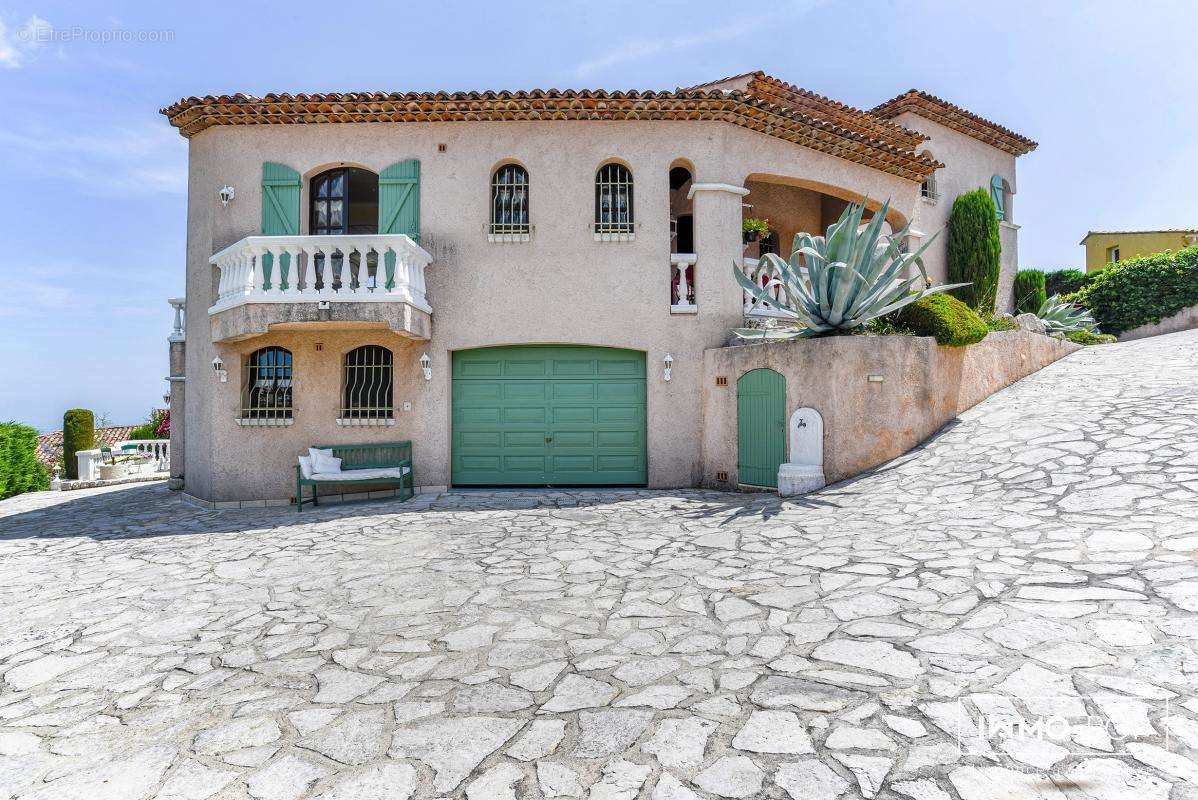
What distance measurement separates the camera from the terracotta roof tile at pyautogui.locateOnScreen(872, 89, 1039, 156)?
16703 millimetres

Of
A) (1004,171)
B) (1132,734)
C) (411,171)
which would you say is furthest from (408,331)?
(1004,171)

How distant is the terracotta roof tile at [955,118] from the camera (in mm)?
16703

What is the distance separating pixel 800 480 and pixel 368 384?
7678 millimetres

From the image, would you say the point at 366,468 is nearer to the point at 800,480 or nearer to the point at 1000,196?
the point at 800,480

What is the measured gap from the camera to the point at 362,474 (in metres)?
9.89

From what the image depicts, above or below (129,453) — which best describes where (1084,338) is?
above

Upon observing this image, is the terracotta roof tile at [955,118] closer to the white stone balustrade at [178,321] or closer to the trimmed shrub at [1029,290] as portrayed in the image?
the trimmed shrub at [1029,290]

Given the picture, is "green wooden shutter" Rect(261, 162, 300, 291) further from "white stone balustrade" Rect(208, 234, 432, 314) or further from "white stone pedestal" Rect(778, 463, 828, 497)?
"white stone pedestal" Rect(778, 463, 828, 497)

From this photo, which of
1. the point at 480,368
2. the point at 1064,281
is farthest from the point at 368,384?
the point at 1064,281

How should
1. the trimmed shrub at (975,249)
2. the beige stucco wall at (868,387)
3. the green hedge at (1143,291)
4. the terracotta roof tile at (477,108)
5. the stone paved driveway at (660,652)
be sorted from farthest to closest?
the trimmed shrub at (975,249) → the green hedge at (1143,291) → the terracotta roof tile at (477,108) → the beige stucco wall at (868,387) → the stone paved driveway at (660,652)

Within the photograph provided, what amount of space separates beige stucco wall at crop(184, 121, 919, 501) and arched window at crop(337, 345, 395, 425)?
237 mm

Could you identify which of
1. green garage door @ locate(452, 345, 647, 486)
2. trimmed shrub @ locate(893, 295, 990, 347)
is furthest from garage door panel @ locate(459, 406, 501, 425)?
trimmed shrub @ locate(893, 295, 990, 347)

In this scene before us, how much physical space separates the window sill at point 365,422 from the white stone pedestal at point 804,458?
686 centimetres

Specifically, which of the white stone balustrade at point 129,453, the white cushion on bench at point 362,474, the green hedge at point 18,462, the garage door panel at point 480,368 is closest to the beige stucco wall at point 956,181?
the garage door panel at point 480,368
